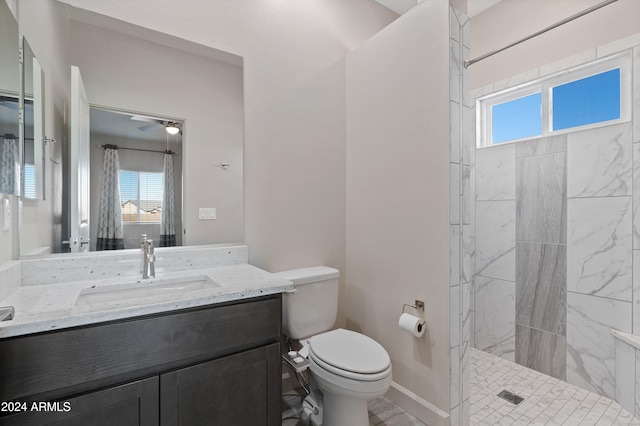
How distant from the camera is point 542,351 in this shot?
2268 mm

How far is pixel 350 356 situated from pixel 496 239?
5.77 ft

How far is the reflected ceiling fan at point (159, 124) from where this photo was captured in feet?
5.00

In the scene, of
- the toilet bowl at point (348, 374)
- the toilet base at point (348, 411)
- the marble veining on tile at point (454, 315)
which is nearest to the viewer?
the toilet bowl at point (348, 374)

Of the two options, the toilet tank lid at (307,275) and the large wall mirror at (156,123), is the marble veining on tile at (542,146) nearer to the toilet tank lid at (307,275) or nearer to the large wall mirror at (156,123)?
the toilet tank lid at (307,275)

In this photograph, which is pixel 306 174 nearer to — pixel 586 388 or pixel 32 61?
pixel 32 61

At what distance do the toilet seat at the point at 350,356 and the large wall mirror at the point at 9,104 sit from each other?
4.71 ft

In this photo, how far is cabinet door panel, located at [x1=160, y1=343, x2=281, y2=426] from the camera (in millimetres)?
1050

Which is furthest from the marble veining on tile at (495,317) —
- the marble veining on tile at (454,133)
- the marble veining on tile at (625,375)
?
the marble veining on tile at (454,133)

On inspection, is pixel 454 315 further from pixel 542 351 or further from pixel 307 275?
pixel 542 351

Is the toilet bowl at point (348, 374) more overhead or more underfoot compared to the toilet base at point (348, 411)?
more overhead

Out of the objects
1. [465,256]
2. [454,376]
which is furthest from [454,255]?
[454,376]

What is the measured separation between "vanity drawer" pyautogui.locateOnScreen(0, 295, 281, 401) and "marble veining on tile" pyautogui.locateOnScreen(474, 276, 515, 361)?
6.97 ft

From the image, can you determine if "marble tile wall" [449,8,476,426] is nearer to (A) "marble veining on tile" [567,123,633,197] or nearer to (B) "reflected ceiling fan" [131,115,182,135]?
(A) "marble veining on tile" [567,123,633,197]

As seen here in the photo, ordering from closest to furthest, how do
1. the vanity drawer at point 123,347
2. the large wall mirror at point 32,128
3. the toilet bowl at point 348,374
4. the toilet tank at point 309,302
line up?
1. the vanity drawer at point 123,347
2. the large wall mirror at point 32,128
3. the toilet bowl at point 348,374
4. the toilet tank at point 309,302
